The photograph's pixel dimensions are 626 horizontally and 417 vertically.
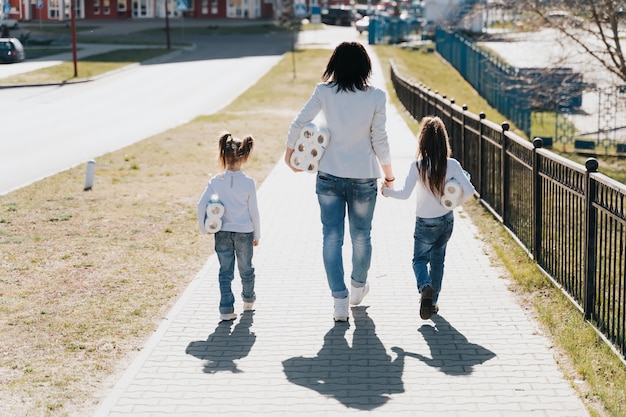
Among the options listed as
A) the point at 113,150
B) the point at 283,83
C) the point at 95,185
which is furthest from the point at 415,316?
the point at 283,83

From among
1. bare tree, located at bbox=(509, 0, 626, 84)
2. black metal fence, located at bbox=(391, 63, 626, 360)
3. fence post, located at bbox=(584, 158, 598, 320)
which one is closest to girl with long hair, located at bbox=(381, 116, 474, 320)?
fence post, located at bbox=(584, 158, 598, 320)

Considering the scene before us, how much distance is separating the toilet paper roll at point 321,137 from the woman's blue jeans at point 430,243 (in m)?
0.92

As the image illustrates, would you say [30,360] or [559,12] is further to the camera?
[559,12]

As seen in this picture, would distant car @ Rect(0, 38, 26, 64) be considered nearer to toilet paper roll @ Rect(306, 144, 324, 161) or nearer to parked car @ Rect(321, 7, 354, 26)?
toilet paper roll @ Rect(306, 144, 324, 161)

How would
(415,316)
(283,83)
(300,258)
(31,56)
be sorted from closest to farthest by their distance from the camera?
1. (415,316)
2. (300,258)
3. (283,83)
4. (31,56)

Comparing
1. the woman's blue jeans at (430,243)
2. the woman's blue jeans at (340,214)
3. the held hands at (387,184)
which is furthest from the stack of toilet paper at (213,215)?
the woman's blue jeans at (430,243)

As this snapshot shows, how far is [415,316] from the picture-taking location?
7.39m

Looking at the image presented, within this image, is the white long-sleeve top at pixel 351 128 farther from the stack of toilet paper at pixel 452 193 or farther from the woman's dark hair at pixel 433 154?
the stack of toilet paper at pixel 452 193

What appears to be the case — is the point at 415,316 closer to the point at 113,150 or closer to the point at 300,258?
the point at 300,258

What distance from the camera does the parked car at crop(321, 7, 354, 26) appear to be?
3360 inches

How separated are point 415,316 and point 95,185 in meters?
8.25

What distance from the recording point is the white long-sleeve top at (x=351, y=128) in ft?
22.9

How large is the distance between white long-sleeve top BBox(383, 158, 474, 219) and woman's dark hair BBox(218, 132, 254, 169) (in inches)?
40.2

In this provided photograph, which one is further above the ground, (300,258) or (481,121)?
(481,121)
